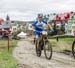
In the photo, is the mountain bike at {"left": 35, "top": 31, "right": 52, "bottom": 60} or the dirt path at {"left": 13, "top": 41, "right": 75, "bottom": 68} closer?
the dirt path at {"left": 13, "top": 41, "right": 75, "bottom": 68}

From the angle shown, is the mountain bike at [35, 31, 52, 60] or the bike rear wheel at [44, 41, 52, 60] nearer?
the bike rear wheel at [44, 41, 52, 60]

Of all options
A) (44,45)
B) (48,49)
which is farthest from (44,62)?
(44,45)

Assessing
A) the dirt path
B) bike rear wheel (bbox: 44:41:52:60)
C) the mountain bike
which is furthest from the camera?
the mountain bike

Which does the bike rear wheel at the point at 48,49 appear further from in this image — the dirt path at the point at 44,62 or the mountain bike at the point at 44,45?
the dirt path at the point at 44,62

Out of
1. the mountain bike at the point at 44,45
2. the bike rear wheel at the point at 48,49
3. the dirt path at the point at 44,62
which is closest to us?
the dirt path at the point at 44,62

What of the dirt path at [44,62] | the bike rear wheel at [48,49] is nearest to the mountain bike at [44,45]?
the bike rear wheel at [48,49]

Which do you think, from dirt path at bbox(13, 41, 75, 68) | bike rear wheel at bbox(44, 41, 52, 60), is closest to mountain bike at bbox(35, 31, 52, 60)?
bike rear wheel at bbox(44, 41, 52, 60)

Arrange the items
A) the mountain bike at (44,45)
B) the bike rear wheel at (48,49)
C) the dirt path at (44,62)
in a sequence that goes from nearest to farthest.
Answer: the dirt path at (44,62), the bike rear wheel at (48,49), the mountain bike at (44,45)

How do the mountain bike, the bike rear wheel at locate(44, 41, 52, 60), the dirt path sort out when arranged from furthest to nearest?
the mountain bike < the bike rear wheel at locate(44, 41, 52, 60) < the dirt path

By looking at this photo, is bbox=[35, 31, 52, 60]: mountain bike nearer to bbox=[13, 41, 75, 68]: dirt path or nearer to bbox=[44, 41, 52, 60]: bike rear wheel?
bbox=[44, 41, 52, 60]: bike rear wheel

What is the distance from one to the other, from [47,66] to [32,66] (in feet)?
1.68

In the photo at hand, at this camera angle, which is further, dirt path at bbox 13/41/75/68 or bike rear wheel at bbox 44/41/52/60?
bike rear wheel at bbox 44/41/52/60

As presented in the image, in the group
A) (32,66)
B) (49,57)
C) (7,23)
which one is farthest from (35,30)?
(7,23)

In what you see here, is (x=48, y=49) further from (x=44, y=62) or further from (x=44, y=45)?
(x=44, y=62)
